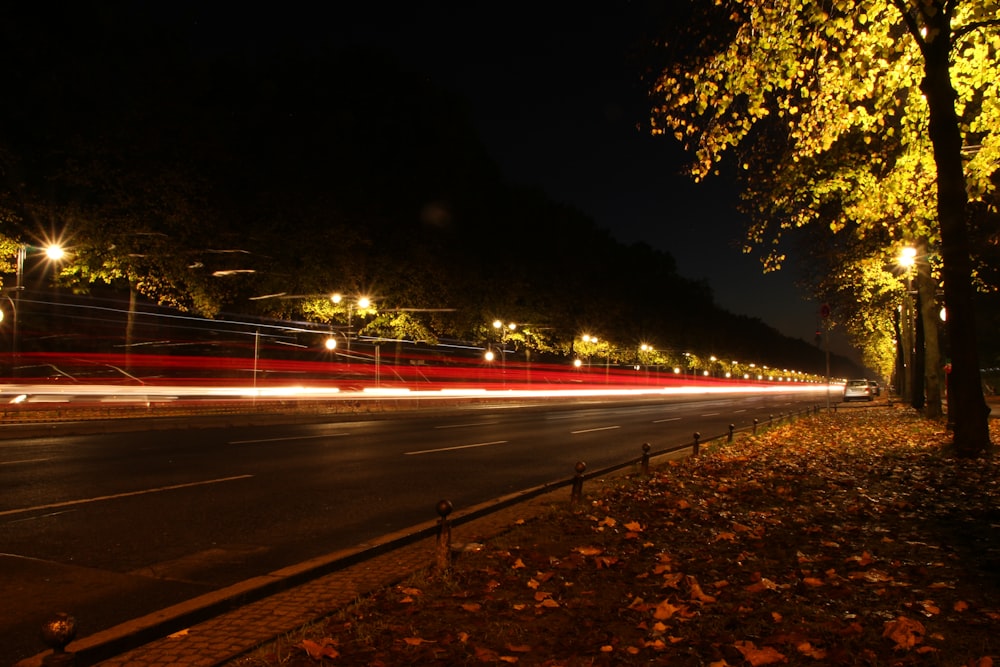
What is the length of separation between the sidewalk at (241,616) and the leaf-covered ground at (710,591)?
10.9 inches

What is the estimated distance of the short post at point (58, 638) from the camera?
3527mm

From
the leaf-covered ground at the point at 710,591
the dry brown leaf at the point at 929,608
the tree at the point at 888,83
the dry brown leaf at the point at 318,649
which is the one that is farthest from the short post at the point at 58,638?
the tree at the point at 888,83

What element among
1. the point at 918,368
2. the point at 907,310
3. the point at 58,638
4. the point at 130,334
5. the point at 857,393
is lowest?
the point at 58,638

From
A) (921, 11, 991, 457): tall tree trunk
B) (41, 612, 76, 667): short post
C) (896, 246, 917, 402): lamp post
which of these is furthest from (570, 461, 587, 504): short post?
(896, 246, 917, 402): lamp post

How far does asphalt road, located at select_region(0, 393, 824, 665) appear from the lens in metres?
5.77

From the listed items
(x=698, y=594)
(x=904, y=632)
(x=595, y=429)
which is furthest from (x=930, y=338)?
(x=904, y=632)

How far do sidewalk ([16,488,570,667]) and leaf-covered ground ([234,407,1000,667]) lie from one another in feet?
0.91

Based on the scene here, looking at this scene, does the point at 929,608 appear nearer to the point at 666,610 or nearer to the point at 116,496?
the point at 666,610

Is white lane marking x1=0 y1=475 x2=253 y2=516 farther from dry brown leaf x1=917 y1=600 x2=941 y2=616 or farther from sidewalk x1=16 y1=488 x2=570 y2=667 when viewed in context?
dry brown leaf x1=917 y1=600 x2=941 y2=616

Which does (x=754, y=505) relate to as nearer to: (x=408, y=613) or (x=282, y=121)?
(x=408, y=613)

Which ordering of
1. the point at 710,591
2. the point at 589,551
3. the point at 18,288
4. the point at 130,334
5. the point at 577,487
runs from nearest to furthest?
the point at 710,591 → the point at 589,551 → the point at 577,487 → the point at 18,288 → the point at 130,334

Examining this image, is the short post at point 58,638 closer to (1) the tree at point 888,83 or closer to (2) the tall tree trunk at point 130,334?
(1) the tree at point 888,83

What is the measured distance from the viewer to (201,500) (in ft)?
30.7

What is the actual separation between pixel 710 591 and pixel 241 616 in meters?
3.44
